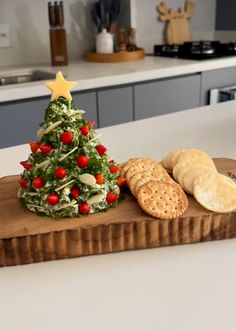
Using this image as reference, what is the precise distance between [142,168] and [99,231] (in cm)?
18

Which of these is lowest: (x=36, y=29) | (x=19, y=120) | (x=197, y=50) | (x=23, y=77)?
(x=19, y=120)

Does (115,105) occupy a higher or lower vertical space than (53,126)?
lower

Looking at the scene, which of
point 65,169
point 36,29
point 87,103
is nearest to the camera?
point 65,169

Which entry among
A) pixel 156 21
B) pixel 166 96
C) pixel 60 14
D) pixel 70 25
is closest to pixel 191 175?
pixel 166 96

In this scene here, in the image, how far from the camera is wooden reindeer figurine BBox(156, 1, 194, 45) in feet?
9.82

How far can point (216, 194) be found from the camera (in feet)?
2.51

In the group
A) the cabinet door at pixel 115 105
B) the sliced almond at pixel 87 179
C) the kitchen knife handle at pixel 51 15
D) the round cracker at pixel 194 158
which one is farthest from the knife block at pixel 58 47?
the sliced almond at pixel 87 179

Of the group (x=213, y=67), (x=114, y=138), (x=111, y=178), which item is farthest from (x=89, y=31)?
(x=111, y=178)

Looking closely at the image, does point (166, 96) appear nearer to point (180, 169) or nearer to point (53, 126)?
point (180, 169)

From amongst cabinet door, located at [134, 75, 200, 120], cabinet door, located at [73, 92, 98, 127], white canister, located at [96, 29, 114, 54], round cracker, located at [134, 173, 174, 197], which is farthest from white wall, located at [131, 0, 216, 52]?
round cracker, located at [134, 173, 174, 197]

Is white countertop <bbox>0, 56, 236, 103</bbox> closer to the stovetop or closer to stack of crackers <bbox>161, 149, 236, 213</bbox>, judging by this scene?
the stovetop

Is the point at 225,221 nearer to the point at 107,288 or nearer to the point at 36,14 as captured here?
the point at 107,288

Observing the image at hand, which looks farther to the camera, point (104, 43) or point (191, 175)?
point (104, 43)

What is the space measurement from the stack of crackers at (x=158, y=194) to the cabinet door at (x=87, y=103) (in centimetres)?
129
